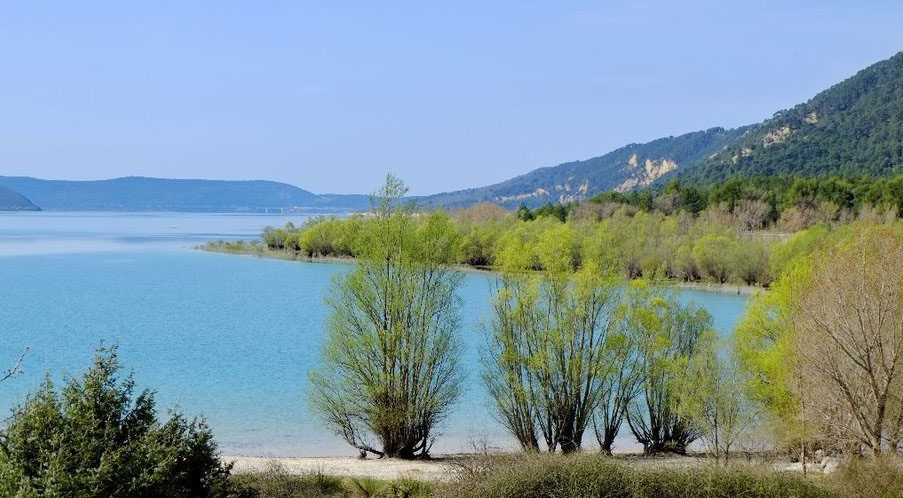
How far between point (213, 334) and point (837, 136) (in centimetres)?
11175

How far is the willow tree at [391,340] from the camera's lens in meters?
21.2

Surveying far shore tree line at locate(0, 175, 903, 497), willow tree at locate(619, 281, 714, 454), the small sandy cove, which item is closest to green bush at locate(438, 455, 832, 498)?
the small sandy cove

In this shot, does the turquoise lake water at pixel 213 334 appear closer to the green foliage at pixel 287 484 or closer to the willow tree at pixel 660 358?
the green foliage at pixel 287 484

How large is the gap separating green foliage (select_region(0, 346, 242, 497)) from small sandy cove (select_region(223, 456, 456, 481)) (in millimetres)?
4428

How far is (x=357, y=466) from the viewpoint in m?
19.0

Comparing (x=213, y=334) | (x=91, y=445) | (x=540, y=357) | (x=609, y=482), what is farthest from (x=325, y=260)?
(x=91, y=445)

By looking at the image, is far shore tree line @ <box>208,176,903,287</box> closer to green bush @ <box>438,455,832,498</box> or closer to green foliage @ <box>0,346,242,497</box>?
green bush @ <box>438,455,832,498</box>

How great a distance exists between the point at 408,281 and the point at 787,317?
35.7 ft

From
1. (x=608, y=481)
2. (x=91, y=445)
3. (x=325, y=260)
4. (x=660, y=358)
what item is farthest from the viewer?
(x=325, y=260)

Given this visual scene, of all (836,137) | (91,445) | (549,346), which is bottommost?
(549,346)

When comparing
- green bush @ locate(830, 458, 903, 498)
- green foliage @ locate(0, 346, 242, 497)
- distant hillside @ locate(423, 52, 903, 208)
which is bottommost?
green bush @ locate(830, 458, 903, 498)

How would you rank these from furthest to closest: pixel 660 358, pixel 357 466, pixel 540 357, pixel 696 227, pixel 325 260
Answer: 1. pixel 325 260
2. pixel 696 227
3. pixel 660 358
4. pixel 540 357
5. pixel 357 466

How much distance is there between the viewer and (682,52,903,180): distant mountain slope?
376 ft

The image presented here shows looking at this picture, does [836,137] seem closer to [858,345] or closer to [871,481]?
[858,345]
